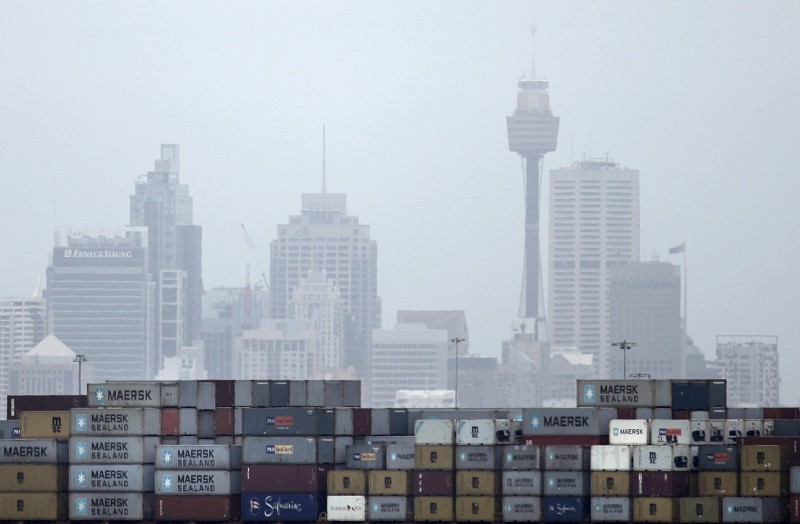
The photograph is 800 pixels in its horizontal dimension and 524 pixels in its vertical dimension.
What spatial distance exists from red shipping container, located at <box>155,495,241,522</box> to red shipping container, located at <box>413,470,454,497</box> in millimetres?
8969

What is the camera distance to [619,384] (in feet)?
372

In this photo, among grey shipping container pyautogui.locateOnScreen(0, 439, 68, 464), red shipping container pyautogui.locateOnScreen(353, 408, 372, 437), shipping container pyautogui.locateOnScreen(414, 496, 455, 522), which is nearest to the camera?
shipping container pyautogui.locateOnScreen(414, 496, 455, 522)

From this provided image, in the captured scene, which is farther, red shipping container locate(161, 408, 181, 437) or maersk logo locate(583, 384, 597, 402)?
maersk logo locate(583, 384, 597, 402)

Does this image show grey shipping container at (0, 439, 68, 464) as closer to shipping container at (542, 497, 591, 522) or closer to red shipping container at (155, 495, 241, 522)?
red shipping container at (155, 495, 241, 522)

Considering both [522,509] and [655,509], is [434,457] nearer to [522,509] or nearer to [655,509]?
[522,509]

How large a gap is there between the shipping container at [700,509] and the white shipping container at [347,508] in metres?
15.0

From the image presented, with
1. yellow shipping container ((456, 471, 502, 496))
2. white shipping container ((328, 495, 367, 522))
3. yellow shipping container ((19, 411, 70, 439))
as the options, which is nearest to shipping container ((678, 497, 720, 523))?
yellow shipping container ((456, 471, 502, 496))

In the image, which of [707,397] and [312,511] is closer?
[312,511]

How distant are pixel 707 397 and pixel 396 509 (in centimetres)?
1839

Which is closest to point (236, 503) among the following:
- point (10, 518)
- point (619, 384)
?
point (10, 518)

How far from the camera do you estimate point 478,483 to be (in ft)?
346

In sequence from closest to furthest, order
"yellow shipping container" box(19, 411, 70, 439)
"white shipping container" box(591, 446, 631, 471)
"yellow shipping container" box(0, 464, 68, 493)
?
1. "white shipping container" box(591, 446, 631, 471)
2. "yellow shipping container" box(0, 464, 68, 493)
3. "yellow shipping container" box(19, 411, 70, 439)

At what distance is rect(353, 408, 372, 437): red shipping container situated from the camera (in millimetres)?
109875

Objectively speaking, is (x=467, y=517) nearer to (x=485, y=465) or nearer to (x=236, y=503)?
(x=485, y=465)
